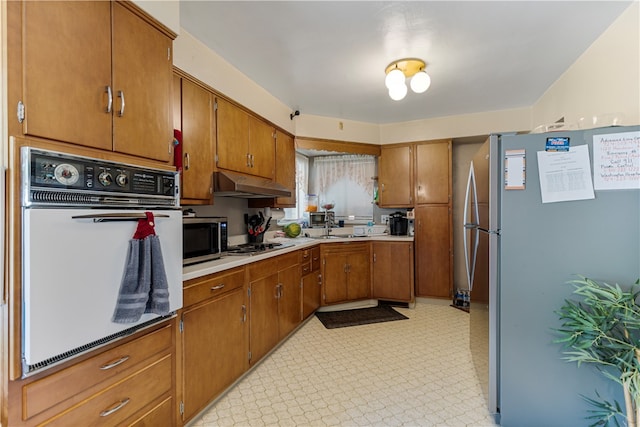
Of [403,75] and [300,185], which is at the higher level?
[403,75]

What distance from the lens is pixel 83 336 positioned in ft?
3.60

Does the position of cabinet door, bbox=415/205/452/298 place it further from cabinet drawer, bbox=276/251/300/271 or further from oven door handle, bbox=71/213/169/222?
oven door handle, bbox=71/213/169/222

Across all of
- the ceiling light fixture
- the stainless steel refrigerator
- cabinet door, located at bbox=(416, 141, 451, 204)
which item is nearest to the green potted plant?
the stainless steel refrigerator

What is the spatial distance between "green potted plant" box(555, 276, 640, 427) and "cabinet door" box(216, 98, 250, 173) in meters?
2.41

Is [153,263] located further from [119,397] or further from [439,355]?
[439,355]

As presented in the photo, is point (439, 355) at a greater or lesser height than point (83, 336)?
lesser

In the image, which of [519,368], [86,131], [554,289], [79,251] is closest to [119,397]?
[79,251]

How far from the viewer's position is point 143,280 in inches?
49.7

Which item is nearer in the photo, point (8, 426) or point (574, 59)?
point (8, 426)

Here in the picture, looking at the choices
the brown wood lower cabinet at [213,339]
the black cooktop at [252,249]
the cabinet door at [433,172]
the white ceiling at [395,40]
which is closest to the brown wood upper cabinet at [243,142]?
the white ceiling at [395,40]

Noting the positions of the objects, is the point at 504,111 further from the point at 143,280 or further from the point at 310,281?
the point at 143,280

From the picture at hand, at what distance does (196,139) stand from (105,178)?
1037 mm

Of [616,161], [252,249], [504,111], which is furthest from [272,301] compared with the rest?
[504,111]

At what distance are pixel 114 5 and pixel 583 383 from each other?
2.88m
